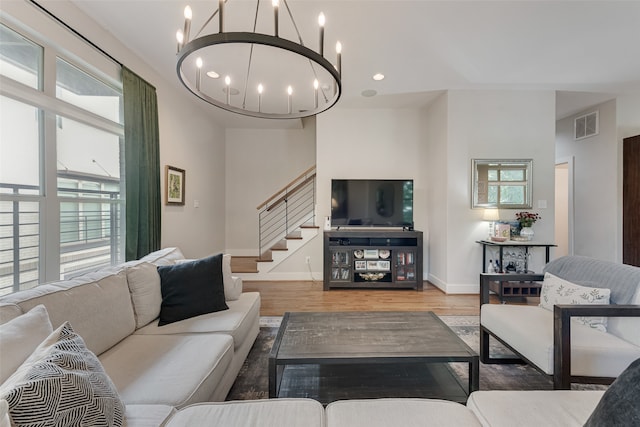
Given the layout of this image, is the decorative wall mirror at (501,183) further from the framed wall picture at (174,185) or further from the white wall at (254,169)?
→ the framed wall picture at (174,185)

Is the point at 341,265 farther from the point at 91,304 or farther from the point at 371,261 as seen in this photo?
the point at 91,304

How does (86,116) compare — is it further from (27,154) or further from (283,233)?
(283,233)

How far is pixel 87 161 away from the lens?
2535 mm

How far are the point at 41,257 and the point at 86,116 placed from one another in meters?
1.30

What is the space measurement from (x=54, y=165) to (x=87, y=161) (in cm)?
38

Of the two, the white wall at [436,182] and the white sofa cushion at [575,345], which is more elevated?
the white wall at [436,182]

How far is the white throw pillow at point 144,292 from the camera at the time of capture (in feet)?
5.80

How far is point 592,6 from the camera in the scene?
7.30 ft

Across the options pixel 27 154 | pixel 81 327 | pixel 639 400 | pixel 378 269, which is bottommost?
pixel 378 269

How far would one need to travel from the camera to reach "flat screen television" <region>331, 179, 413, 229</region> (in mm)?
4223

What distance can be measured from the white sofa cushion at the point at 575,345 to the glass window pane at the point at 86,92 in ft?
12.9

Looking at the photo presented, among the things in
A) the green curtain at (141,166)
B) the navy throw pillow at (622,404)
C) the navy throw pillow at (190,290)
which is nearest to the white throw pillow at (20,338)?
the navy throw pillow at (190,290)

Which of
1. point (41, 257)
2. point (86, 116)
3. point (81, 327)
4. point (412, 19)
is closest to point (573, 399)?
point (81, 327)

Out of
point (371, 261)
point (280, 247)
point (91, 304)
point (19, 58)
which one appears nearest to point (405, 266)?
point (371, 261)
